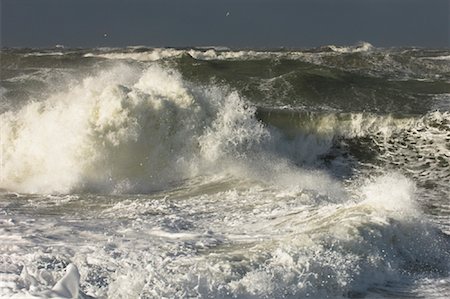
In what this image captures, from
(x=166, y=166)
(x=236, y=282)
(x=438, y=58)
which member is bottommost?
(x=438, y=58)

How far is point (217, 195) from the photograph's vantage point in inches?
372

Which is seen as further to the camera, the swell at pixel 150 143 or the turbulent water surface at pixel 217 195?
the swell at pixel 150 143

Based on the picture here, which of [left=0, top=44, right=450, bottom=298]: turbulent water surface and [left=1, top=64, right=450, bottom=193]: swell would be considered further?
[left=1, top=64, right=450, bottom=193]: swell

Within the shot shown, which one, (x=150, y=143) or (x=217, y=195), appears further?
(x=150, y=143)

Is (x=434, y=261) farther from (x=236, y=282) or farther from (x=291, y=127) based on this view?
(x=291, y=127)

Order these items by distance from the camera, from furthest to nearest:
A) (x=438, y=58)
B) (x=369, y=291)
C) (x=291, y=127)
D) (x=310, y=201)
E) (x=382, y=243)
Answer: (x=438, y=58)
(x=291, y=127)
(x=310, y=201)
(x=382, y=243)
(x=369, y=291)

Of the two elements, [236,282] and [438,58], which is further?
[438,58]

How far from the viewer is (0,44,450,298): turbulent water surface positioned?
550 centimetres

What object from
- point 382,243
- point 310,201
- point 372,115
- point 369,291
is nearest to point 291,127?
point 372,115

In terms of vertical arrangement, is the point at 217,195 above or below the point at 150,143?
below

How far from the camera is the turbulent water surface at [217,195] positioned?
18.0ft

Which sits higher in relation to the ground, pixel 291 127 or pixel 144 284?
pixel 144 284

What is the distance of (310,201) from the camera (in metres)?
8.37

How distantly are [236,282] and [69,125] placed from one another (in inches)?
302
